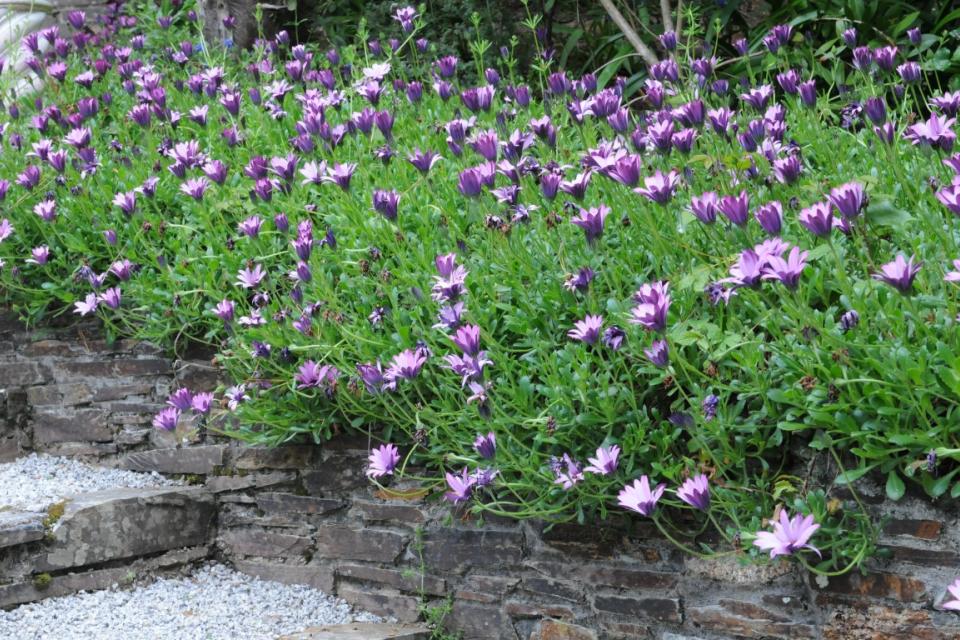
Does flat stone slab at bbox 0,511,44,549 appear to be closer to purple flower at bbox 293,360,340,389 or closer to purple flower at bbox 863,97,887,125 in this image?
purple flower at bbox 293,360,340,389

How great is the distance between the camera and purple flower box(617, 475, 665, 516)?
94.0 inches

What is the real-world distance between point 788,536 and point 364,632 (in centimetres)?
130

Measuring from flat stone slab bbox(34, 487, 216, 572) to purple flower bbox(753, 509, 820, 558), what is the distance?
78.1 inches

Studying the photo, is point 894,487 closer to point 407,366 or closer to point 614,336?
point 614,336

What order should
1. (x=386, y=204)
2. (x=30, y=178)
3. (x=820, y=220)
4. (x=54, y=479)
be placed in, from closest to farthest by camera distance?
(x=820, y=220), (x=386, y=204), (x=54, y=479), (x=30, y=178)

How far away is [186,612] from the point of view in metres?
3.27

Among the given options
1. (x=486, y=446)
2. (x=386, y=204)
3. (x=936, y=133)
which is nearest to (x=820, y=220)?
(x=936, y=133)

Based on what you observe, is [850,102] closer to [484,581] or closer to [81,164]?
[484,581]

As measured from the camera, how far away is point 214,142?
4609 mm

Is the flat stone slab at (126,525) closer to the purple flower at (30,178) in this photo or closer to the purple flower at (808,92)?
the purple flower at (30,178)

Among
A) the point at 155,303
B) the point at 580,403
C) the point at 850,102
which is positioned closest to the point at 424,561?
the point at 580,403

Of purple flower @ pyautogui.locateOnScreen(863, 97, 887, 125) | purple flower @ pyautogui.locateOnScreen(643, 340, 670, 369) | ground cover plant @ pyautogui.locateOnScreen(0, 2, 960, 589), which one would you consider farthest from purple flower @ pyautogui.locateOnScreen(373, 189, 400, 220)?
purple flower @ pyautogui.locateOnScreen(863, 97, 887, 125)

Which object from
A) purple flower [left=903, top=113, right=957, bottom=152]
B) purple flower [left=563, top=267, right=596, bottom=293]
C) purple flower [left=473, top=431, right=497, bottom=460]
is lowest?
purple flower [left=473, top=431, right=497, bottom=460]

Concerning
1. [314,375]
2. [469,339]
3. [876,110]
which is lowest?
[314,375]
